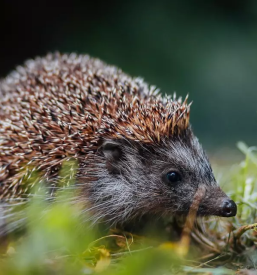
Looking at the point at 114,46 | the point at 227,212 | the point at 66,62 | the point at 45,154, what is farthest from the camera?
the point at 114,46

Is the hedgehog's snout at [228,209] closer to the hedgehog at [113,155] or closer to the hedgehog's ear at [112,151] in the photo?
the hedgehog at [113,155]

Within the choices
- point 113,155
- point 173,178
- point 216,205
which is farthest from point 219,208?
point 113,155

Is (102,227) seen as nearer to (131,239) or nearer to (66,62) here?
(131,239)

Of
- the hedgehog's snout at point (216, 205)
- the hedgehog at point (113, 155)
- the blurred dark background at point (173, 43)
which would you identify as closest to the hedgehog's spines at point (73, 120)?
the hedgehog at point (113, 155)

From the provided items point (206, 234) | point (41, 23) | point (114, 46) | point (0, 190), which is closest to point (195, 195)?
point (206, 234)

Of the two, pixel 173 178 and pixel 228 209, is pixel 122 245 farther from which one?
pixel 228 209

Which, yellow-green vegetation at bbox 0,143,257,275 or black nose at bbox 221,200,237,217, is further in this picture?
black nose at bbox 221,200,237,217

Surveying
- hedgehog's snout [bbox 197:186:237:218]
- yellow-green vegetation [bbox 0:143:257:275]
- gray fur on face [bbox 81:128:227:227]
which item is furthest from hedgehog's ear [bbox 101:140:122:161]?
hedgehog's snout [bbox 197:186:237:218]

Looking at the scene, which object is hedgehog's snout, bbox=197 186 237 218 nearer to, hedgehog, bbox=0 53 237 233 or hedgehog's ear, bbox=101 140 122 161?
hedgehog, bbox=0 53 237 233
